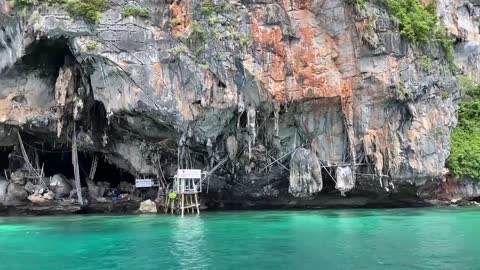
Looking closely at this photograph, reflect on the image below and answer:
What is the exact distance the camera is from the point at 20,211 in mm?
24938

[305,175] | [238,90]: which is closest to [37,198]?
[238,90]

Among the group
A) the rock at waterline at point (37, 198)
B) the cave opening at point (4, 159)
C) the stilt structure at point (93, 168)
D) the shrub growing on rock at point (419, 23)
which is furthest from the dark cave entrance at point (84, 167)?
the shrub growing on rock at point (419, 23)

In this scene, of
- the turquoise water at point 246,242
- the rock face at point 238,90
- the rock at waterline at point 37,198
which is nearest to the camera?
the turquoise water at point 246,242

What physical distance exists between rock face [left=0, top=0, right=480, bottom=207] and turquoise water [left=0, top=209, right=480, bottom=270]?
367 centimetres

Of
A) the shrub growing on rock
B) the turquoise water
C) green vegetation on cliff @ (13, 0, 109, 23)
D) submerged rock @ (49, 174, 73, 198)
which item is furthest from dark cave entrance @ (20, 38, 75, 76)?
the shrub growing on rock

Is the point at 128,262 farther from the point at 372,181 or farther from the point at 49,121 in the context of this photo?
the point at 372,181

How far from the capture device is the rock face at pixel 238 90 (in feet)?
72.5

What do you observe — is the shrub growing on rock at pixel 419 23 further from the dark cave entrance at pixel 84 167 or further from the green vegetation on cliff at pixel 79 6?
the dark cave entrance at pixel 84 167

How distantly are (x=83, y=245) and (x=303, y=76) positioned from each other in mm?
12938

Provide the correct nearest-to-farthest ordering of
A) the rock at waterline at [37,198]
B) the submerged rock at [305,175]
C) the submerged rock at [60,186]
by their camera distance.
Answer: the submerged rock at [305,175] < the rock at waterline at [37,198] < the submerged rock at [60,186]

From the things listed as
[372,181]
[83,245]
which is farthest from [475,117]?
[83,245]

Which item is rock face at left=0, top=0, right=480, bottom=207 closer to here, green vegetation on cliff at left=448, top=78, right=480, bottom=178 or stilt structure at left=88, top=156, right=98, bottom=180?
stilt structure at left=88, top=156, right=98, bottom=180

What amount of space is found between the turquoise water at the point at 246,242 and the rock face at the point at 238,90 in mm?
3674

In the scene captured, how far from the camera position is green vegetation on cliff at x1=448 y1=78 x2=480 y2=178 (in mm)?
26312
